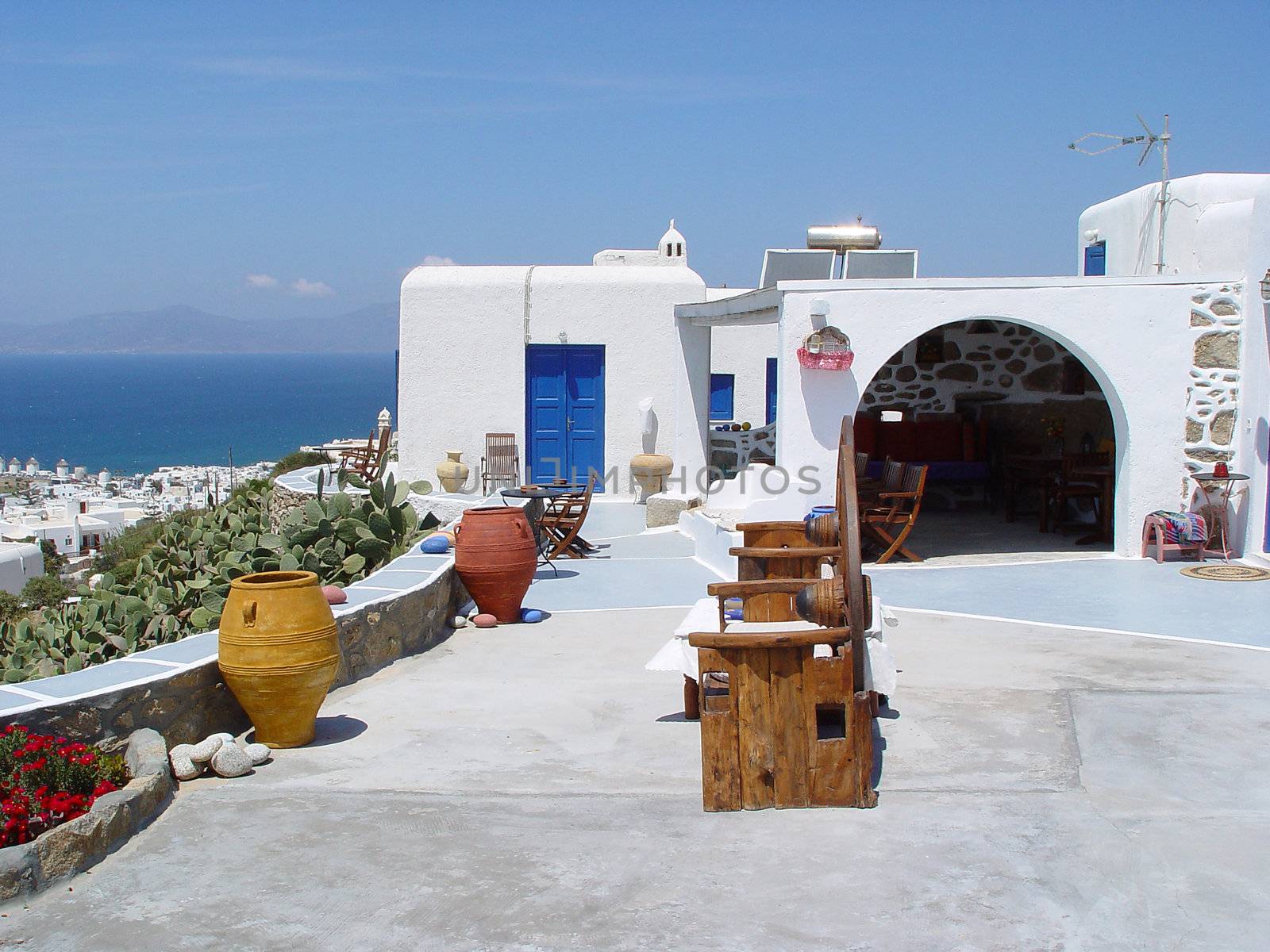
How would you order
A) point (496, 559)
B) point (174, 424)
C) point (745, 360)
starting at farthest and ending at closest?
point (174, 424) < point (745, 360) < point (496, 559)

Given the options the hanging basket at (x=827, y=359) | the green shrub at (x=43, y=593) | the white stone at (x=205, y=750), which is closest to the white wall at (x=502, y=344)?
the hanging basket at (x=827, y=359)

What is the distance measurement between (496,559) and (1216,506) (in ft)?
21.4

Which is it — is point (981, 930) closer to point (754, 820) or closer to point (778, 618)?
point (754, 820)

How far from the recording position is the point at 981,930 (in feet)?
12.0

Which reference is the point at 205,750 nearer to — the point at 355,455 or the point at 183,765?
the point at 183,765

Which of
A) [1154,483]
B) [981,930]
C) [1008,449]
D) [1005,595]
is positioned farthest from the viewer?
[1008,449]

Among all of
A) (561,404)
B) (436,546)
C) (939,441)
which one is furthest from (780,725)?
(561,404)

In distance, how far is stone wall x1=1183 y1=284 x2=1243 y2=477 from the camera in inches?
408

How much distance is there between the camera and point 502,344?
15641mm

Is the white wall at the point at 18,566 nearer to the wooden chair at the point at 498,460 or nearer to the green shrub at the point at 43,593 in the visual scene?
the green shrub at the point at 43,593

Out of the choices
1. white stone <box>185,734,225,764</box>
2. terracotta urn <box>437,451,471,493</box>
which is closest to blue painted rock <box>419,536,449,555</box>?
white stone <box>185,734,225,764</box>

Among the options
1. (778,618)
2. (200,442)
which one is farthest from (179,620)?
(200,442)

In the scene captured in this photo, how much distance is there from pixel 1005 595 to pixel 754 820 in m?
5.30

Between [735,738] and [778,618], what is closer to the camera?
[735,738]
